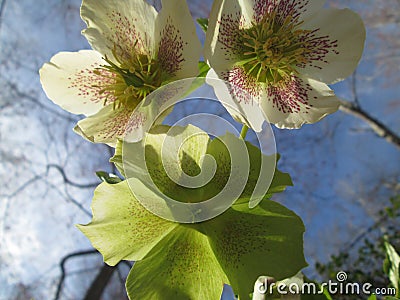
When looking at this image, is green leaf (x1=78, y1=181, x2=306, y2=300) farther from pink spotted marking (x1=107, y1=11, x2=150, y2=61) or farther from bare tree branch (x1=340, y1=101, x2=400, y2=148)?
bare tree branch (x1=340, y1=101, x2=400, y2=148)

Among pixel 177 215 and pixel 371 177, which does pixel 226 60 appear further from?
pixel 371 177

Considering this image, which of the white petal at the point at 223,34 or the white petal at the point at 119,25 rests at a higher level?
the white petal at the point at 119,25

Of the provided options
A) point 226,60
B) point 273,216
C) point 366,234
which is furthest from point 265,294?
point 366,234

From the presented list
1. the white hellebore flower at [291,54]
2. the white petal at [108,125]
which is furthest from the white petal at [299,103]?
the white petal at [108,125]

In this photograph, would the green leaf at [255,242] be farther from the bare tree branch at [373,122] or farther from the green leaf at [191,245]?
the bare tree branch at [373,122]

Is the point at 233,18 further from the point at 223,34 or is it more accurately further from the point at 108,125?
the point at 108,125

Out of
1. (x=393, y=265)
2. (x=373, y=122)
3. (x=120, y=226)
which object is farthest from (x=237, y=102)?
(x=373, y=122)

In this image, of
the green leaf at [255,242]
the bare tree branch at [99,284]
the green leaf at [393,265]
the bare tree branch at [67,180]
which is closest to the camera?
the green leaf at [255,242]
